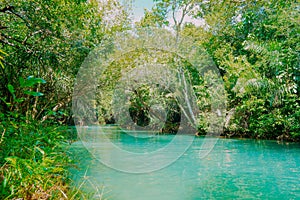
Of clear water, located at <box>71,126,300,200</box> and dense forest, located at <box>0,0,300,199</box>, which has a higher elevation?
dense forest, located at <box>0,0,300,199</box>

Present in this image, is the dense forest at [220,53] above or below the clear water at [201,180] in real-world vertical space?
above

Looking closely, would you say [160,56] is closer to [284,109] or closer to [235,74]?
[235,74]

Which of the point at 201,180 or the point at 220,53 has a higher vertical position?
the point at 220,53

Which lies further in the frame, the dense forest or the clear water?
the dense forest

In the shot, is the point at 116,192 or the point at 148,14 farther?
the point at 148,14

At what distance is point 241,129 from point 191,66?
15.1 feet

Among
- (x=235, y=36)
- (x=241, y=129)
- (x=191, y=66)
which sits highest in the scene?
(x=235, y=36)

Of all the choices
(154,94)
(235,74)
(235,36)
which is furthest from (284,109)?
(154,94)

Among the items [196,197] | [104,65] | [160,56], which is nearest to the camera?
[196,197]

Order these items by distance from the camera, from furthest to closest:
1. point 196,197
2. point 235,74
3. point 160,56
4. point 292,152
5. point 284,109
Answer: point 160,56 < point 235,74 < point 284,109 < point 292,152 < point 196,197

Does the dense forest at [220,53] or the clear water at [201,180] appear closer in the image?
the clear water at [201,180]

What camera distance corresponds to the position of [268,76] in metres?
11.3

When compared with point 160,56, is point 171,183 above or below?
below

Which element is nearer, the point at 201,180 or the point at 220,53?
the point at 201,180
